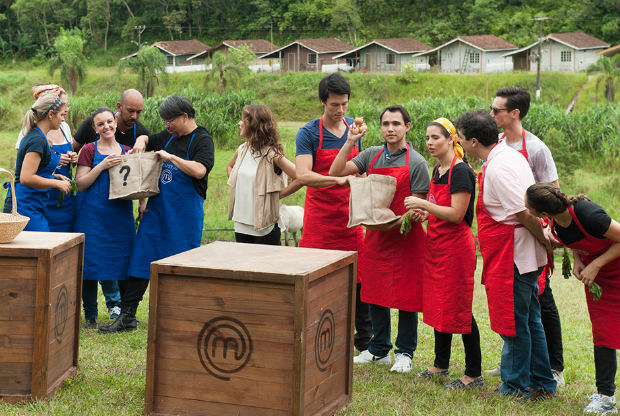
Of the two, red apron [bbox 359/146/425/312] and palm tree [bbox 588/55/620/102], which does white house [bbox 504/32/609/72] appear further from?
red apron [bbox 359/146/425/312]

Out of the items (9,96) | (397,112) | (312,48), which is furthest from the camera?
(312,48)

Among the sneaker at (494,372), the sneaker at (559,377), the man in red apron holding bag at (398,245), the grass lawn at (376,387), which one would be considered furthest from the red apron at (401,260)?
the sneaker at (559,377)

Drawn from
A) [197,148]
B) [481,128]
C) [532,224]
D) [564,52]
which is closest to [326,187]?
[197,148]

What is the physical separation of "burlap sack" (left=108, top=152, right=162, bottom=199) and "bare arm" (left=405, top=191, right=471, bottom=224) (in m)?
2.06

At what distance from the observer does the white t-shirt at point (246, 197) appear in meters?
5.42

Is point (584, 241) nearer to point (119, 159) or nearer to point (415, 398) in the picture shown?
point (415, 398)

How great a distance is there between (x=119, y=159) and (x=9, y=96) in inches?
1513

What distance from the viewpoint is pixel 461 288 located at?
4.61m

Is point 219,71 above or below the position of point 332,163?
above

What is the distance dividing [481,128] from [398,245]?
3.23 ft

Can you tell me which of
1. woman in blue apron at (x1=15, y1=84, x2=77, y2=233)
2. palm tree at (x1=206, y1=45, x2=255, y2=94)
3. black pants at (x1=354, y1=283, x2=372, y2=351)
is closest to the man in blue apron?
woman in blue apron at (x1=15, y1=84, x2=77, y2=233)

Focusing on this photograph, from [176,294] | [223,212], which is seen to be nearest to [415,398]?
[176,294]

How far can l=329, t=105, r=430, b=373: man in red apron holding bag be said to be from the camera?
493cm

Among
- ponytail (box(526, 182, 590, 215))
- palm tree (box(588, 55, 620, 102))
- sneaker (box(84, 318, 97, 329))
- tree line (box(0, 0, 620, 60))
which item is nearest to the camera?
ponytail (box(526, 182, 590, 215))
